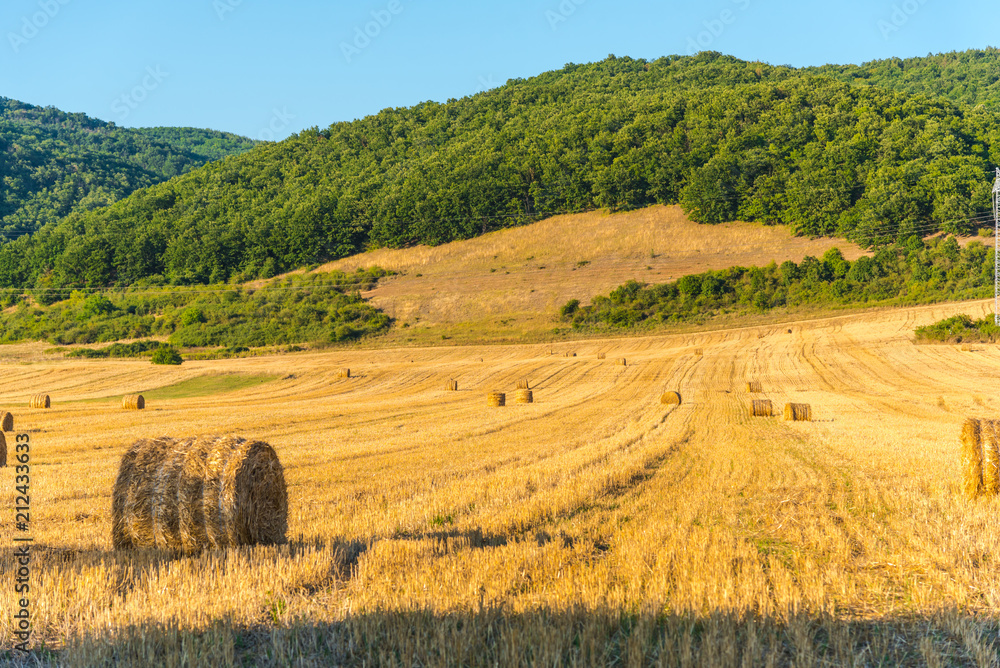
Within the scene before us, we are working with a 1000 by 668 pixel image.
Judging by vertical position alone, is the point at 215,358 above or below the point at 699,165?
below

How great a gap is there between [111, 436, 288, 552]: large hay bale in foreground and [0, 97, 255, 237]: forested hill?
114 metres

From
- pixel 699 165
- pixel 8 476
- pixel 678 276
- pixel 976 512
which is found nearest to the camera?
pixel 976 512

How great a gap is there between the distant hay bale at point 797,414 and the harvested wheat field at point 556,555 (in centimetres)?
91

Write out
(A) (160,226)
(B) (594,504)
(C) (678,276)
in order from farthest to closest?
(A) (160,226) → (C) (678,276) → (B) (594,504)

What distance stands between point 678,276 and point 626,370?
26.8m

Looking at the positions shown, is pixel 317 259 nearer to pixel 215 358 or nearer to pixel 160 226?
pixel 160 226

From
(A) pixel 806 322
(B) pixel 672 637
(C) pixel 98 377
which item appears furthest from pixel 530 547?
(A) pixel 806 322

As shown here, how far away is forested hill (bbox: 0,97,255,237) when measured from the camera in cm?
10838

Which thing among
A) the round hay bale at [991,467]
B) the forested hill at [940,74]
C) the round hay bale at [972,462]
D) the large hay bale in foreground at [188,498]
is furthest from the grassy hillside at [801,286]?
the forested hill at [940,74]

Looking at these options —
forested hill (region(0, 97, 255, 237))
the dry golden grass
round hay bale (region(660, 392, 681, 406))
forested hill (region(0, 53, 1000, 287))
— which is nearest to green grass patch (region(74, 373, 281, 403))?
the dry golden grass

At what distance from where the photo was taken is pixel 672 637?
4.41 meters

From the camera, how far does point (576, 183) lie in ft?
287

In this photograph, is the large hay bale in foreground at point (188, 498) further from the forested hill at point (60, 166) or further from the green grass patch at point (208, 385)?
the forested hill at point (60, 166)

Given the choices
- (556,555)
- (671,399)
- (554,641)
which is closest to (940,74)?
(671,399)
